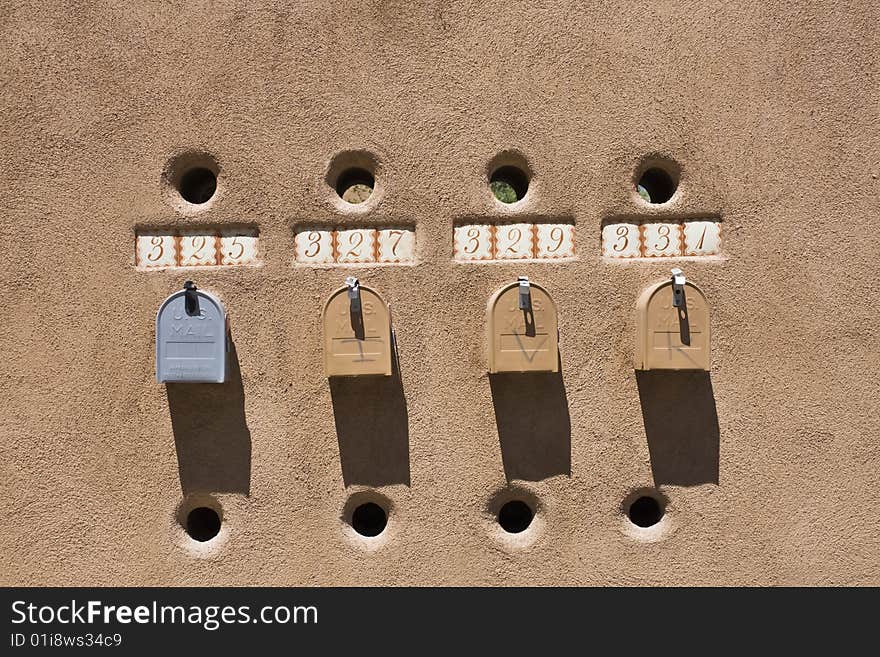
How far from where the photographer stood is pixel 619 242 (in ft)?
12.1

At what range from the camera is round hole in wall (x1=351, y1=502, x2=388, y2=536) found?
3.99 metres

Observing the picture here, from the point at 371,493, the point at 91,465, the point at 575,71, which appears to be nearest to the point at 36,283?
the point at 91,465

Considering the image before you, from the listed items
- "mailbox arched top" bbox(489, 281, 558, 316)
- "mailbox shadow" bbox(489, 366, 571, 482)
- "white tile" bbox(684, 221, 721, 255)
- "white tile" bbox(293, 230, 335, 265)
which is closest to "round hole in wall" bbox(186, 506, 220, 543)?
"white tile" bbox(293, 230, 335, 265)


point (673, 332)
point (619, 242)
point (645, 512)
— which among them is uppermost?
point (619, 242)

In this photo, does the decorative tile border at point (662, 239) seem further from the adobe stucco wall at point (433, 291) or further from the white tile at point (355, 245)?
the white tile at point (355, 245)

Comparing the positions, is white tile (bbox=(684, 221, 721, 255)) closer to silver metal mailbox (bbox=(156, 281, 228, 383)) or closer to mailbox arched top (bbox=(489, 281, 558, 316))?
mailbox arched top (bbox=(489, 281, 558, 316))

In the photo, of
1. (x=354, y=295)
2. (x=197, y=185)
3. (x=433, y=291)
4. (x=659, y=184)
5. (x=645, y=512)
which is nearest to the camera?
(x=354, y=295)

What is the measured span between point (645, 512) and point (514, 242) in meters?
1.59

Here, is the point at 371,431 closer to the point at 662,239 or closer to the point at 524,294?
the point at 524,294

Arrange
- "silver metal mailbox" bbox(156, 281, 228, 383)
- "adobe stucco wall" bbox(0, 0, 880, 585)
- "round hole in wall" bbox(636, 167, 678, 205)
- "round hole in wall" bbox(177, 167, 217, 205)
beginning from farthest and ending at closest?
"round hole in wall" bbox(177, 167, 217, 205) < "round hole in wall" bbox(636, 167, 678, 205) < "adobe stucco wall" bbox(0, 0, 880, 585) < "silver metal mailbox" bbox(156, 281, 228, 383)

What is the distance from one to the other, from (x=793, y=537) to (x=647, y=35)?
8.64ft

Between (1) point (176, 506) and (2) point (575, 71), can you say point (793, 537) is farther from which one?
(1) point (176, 506)

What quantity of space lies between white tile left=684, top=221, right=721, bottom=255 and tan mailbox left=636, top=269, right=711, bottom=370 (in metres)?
0.27

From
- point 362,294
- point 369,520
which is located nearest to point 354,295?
point 362,294
